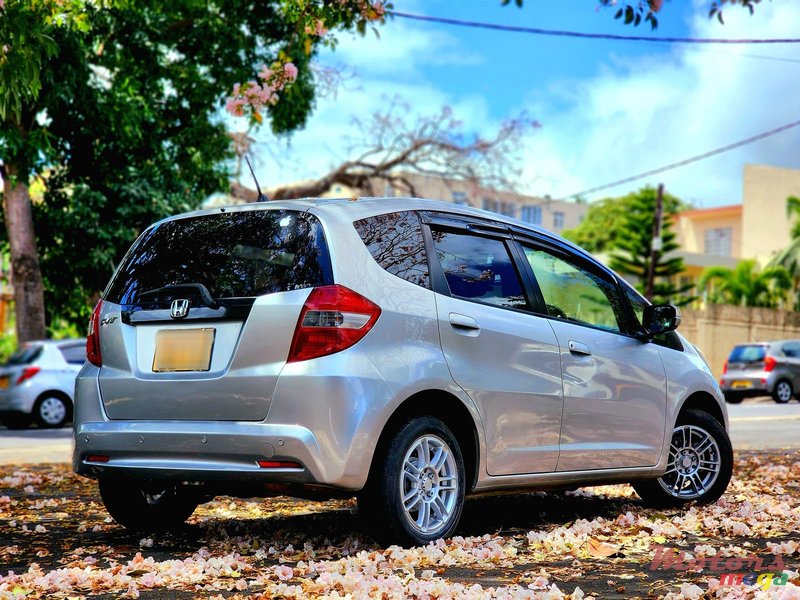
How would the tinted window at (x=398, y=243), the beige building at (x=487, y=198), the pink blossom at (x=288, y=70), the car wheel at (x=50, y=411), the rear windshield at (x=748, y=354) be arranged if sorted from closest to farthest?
the tinted window at (x=398, y=243) < the pink blossom at (x=288, y=70) < the car wheel at (x=50, y=411) < the rear windshield at (x=748, y=354) < the beige building at (x=487, y=198)

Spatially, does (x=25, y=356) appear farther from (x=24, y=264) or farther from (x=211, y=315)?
(x=211, y=315)

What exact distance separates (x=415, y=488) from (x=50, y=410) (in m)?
13.0

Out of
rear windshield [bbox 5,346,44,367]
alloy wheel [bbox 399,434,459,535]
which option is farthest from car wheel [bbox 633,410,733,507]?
rear windshield [bbox 5,346,44,367]

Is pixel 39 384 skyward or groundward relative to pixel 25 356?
groundward

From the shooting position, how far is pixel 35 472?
9.67 metres

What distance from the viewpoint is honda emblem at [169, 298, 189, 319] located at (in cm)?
534

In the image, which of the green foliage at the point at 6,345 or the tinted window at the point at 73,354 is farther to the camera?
the green foliage at the point at 6,345

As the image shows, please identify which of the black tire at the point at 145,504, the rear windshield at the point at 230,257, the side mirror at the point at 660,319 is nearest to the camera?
the rear windshield at the point at 230,257

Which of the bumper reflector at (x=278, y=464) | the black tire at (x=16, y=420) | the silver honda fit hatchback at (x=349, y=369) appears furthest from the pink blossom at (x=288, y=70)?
the black tire at (x=16, y=420)

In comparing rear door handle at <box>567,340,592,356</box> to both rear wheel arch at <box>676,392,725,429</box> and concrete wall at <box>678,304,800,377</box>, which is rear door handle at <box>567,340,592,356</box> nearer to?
rear wheel arch at <box>676,392,725,429</box>

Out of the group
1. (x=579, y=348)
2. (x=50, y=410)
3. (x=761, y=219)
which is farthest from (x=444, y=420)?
(x=761, y=219)

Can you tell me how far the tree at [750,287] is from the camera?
146 feet

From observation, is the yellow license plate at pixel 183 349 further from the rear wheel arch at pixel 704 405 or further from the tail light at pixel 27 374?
the tail light at pixel 27 374

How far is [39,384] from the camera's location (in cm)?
1695
